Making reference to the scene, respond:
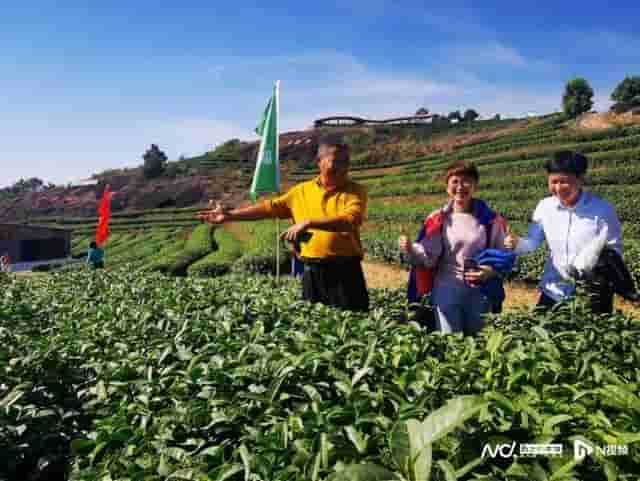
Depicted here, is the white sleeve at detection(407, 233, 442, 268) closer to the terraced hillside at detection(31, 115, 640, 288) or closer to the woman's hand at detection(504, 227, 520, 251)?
the woman's hand at detection(504, 227, 520, 251)

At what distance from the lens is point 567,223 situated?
310 centimetres

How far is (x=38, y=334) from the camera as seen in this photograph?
3.17 m

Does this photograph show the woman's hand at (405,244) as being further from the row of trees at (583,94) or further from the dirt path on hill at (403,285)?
the row of trees at (583,94)

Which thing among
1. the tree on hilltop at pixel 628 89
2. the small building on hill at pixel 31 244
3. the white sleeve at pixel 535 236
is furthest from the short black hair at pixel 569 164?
the tree on hilltop at pixel 628 89

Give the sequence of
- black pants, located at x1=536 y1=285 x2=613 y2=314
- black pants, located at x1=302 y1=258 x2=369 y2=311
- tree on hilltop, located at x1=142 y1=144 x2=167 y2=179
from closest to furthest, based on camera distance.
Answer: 1. black pants, located at x1=536 y1=285 x2=613 y2=314
2. black pants, located at x1=302 y1=258 x2=369 y2=311
3. tree on hilltop, located at x1=142 y1=144 x2=167 y2=179

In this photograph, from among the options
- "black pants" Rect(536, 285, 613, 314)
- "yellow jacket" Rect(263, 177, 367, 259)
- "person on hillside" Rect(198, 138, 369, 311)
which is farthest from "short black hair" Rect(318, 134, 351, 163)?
"black pants" Rect(536, 285, 613, 314)

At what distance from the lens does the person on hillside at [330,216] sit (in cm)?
324

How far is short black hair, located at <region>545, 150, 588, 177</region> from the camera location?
3006mm

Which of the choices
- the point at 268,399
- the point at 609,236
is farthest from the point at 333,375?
the point at 609,236

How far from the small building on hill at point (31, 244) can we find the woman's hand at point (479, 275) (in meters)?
38.0

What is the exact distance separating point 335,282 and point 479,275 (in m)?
0.89

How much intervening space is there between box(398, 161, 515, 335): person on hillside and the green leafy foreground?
0.55 meters

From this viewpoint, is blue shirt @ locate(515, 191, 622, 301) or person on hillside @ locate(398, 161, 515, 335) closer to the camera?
blue shirt @ locate(515, 191, 622, 301)

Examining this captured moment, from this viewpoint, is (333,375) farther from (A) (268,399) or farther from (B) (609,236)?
(B) (609,236)
